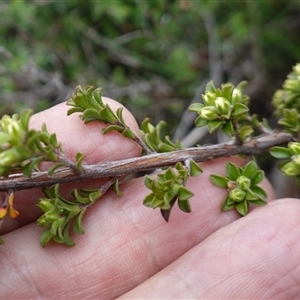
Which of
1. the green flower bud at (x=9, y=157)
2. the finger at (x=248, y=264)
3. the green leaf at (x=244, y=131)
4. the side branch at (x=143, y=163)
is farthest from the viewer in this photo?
the green leaf at (x=244, y=131)

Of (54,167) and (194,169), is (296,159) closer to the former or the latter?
(194,169)

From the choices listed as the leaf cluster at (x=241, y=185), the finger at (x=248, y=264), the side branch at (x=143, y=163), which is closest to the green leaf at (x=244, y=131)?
the side branch at (x=143, y=163)

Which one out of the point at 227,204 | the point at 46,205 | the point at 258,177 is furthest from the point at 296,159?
the point at 46,205

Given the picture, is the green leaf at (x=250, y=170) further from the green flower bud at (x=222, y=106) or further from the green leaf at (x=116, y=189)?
the green leaf at (x=116, y=189)

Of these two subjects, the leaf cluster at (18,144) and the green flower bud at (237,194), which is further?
the green flower bud at (237,194)

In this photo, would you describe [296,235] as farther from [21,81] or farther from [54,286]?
[21,81]

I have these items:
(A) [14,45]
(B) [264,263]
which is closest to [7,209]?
(B) [264,263]

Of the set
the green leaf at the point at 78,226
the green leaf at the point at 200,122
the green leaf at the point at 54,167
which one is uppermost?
the green leaf at the point at 200,122
